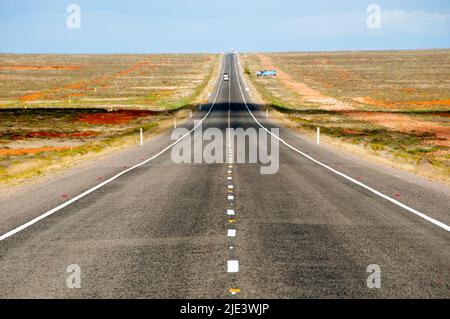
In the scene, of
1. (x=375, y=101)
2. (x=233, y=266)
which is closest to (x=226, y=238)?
(x=233, y=266)

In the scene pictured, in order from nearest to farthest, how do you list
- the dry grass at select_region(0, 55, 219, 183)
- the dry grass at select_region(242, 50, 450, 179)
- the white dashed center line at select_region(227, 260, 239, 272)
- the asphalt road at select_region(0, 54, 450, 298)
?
the asphalt road at select_region(0, 54, 450, 298) < the white dashed center line at select_region(227, 260, 239, 272) < the dry grass at select_region(0, 55, 219, 183) < the dry grass at select_region(242, 50, 450, 179)

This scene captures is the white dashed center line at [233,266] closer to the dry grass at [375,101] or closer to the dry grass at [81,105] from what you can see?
the dry grass at [81,105]

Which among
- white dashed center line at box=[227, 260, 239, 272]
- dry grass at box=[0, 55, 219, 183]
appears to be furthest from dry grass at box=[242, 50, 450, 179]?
dry grass at box=[0, 55, 219, 183]

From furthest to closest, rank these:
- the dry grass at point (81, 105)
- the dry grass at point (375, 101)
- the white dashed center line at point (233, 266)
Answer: the dry grass at point (375, 101) → the dry grass at point (81, 105) → the white dashed center line at point (233, 266)

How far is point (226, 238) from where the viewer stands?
873 centimetres

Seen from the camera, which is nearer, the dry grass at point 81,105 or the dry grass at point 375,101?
the dry grass at point 81,105

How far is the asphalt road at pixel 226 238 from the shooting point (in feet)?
21.2

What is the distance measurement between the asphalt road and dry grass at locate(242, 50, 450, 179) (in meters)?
7.45

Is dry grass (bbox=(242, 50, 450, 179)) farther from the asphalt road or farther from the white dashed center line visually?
the white dashed center line

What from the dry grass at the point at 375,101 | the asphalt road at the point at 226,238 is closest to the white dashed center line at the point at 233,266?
the asphalt road at the point at 226,238

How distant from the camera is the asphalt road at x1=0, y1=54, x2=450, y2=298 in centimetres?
645

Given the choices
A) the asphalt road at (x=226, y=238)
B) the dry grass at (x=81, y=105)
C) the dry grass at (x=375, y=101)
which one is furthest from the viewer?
the dry grass at (x=375, y=101)

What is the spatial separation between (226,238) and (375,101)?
71.2m

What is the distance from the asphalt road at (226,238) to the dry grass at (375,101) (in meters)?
7.45
